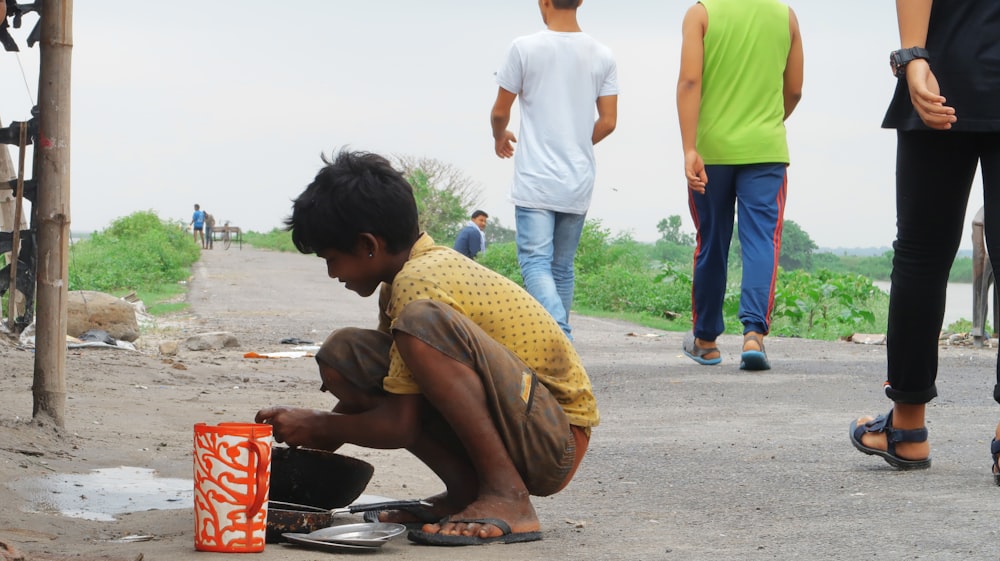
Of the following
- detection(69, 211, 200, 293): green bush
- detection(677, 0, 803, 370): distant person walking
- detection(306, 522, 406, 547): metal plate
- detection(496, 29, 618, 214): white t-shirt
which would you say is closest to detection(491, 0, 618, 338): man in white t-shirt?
detection(496, 29, 618, 214): white t-shirt

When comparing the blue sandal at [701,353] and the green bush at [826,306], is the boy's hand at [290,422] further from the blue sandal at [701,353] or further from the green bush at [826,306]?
the green bush at [826,306]

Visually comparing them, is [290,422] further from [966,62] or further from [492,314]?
[966,62]

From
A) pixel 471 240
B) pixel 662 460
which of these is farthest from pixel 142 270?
pixel 662 460

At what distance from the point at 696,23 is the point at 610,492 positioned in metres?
3.70

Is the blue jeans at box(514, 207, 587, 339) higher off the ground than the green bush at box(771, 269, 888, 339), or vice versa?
the blue jeans at box(514, 207, 587, 339)

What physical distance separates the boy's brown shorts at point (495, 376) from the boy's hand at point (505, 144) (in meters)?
4.17

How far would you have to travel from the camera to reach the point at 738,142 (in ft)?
22.1

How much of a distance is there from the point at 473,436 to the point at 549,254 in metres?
3.95

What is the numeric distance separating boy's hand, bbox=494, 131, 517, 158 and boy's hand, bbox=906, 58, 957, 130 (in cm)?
406

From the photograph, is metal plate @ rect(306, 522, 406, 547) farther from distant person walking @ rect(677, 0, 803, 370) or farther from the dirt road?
distant person walking @ rect(677, 0, 803, 370)

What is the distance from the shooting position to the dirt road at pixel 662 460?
3043mm

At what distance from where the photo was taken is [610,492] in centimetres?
400

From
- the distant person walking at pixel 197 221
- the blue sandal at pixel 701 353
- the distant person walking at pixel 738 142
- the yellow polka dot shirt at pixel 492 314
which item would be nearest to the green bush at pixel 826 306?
the blue sandal at pixel 701 353

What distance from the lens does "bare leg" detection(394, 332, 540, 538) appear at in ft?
9.96
